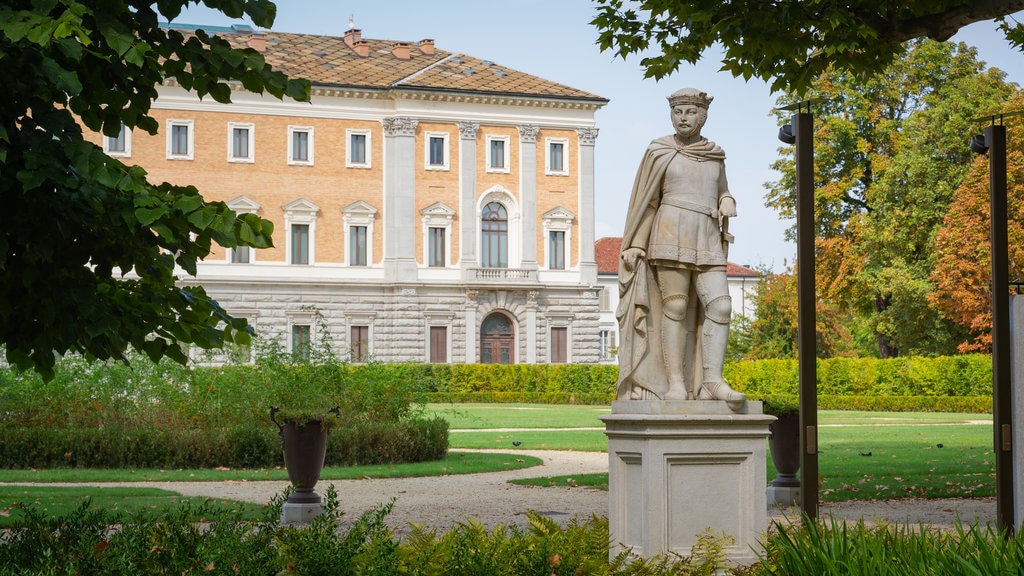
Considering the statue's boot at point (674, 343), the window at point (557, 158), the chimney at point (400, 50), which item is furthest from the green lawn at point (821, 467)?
the chimney at point (400, 50)

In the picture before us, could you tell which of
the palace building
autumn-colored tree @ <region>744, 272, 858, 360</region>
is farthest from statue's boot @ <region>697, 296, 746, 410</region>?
the palace building

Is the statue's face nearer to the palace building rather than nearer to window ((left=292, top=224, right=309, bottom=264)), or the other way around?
the palace building

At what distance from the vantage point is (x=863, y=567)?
15.8 ft

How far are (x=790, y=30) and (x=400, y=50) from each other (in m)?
43.7

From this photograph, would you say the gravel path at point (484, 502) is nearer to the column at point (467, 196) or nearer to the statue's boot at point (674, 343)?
the statue's boot at point (674, 343)

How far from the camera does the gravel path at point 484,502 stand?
10.9m

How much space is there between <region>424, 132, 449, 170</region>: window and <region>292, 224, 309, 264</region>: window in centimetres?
581

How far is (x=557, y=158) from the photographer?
51.7 metres

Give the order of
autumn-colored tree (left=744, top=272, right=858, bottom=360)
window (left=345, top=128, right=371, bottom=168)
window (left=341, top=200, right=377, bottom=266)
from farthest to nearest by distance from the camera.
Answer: window (left=345, top=128, right=371, bottom=168) < window (left=341, top=200, right=377, bottom=266) < autumn-colored tree (left=744, top=272, right=858, bottom=360)

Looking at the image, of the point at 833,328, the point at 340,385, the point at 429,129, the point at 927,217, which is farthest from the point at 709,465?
the point at 833,328

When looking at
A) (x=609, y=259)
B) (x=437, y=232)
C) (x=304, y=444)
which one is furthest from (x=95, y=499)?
(x=609, y=259)

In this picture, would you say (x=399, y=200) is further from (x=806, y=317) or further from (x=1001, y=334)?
(x=806, y=317)

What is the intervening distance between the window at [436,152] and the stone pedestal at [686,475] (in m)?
44.1

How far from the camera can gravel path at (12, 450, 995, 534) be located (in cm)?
1092
